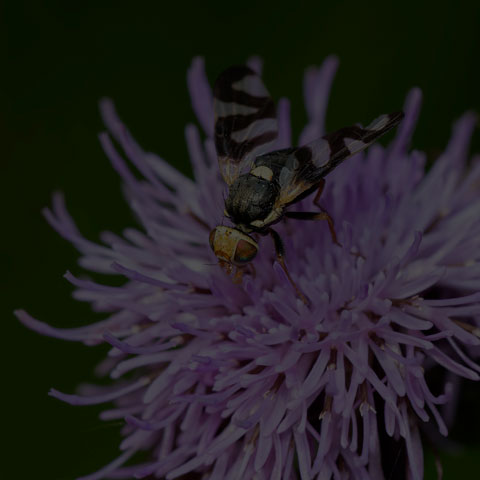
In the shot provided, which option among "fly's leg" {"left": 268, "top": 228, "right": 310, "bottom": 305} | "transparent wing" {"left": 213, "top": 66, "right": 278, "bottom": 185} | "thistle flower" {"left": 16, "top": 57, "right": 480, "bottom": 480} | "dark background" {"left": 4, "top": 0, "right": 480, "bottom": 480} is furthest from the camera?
"dark background" {"left": 4, "top": 0, "right": 480, "bottom": 480}

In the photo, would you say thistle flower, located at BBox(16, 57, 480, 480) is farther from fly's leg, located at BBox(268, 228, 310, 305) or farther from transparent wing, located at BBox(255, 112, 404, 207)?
transparent wing, located at BBox(255, 112, 404, 207)

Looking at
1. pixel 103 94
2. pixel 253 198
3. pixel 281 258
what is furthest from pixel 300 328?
pixel 103 94

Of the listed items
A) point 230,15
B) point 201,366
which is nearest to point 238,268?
point 201,366

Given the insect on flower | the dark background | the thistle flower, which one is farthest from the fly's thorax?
the dark background

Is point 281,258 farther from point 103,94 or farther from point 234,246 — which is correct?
point 103,94

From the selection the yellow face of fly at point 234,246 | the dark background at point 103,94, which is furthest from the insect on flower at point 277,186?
the dark background at point 103,94

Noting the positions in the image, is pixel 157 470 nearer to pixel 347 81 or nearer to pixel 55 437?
pixel 55 437

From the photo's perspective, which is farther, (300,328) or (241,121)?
(241,121)
